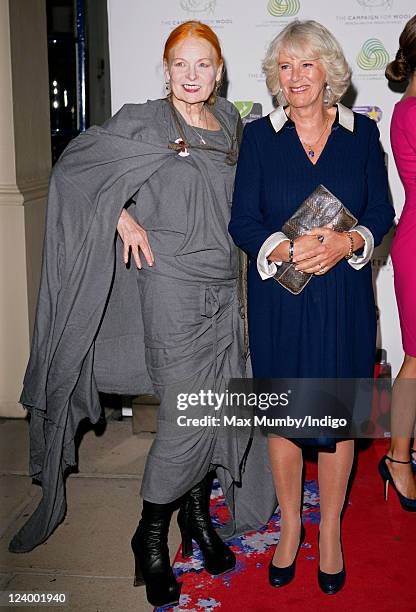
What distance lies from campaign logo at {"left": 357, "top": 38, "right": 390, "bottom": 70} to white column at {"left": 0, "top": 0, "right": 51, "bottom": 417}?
171 cm

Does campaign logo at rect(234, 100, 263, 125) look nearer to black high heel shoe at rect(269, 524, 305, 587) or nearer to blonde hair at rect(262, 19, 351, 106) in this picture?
blonde hair at rect(262, 19, 351, 106)

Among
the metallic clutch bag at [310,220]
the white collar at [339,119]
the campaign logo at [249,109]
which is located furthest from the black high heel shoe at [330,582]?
the campaign logo at [249,109]

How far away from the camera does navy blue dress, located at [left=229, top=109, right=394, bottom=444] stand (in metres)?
2.71

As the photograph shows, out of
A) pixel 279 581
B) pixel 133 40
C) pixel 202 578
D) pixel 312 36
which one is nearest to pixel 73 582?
pixel 202 578

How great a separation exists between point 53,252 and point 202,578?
1.22 meters

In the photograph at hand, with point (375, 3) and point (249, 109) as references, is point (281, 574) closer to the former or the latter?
point (249, 109)

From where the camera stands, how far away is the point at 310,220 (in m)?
2.68

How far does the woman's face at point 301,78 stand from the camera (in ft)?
8.73

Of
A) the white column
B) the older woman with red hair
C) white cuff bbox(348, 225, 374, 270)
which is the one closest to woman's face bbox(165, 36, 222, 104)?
the older woman with red hair

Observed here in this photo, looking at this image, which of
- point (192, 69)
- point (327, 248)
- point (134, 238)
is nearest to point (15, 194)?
point (134, 238)

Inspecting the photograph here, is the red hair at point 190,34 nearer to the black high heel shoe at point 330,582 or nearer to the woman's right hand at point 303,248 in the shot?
the woman's right hand at point 303,248

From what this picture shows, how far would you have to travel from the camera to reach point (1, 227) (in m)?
4.47

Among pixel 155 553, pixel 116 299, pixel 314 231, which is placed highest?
pixel 314 231

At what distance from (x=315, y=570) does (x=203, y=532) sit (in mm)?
407
